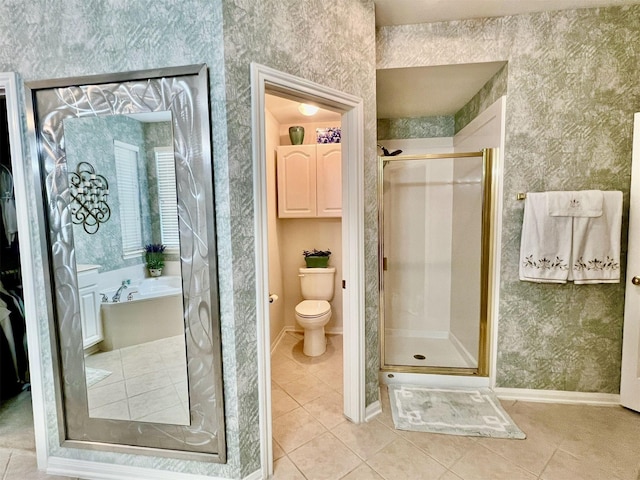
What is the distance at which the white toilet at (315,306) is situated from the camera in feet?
8.82

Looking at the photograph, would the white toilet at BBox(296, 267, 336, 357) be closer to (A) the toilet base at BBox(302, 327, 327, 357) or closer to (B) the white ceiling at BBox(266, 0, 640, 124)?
(A) the toilet base at BBox(302, 327, 327, 357)

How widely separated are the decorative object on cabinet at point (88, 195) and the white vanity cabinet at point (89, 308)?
286mm

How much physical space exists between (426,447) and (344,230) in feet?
4.50

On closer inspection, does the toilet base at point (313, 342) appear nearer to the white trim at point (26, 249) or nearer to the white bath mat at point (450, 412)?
the white bath mat at point (450, 412)

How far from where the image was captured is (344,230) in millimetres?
1811

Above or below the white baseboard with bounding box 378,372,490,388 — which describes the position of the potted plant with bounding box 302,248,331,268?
above

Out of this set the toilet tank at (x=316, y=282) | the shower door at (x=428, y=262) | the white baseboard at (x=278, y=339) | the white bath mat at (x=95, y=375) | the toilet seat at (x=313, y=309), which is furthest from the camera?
the toilet tank at (x=316, y=282)

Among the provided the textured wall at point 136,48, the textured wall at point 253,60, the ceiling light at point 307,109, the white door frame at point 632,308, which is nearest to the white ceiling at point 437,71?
the textured wall at point 253,60

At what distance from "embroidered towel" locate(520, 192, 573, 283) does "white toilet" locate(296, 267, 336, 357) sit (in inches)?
67.2

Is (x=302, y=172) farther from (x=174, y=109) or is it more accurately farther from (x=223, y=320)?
(x=223, y=320)

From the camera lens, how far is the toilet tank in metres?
3.11

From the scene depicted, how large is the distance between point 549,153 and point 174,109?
238 cm

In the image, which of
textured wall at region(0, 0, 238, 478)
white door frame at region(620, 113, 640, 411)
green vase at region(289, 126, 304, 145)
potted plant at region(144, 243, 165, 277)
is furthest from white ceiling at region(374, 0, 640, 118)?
potted plant at region(144, 243, 165, 277)

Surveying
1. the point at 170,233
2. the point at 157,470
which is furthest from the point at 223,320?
the point at 157,470
